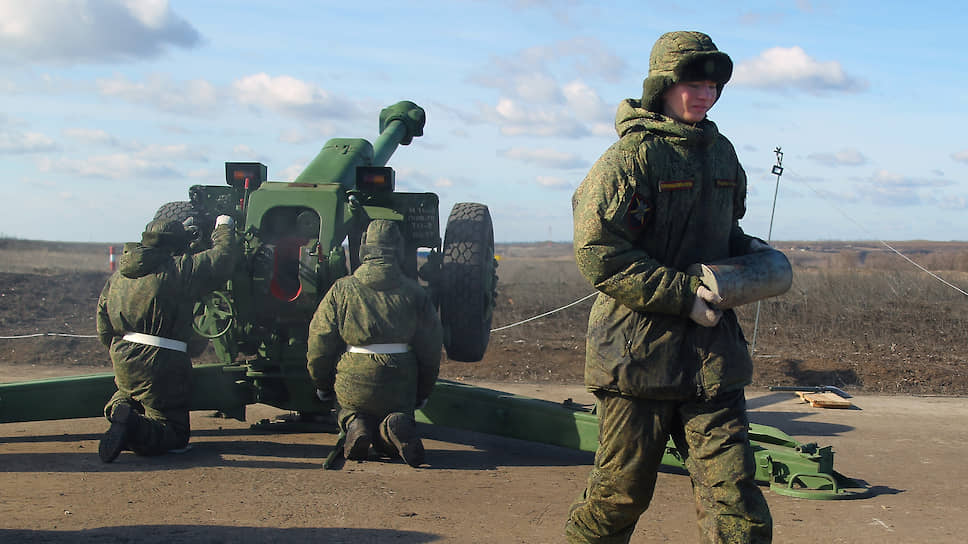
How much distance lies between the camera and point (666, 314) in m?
3.24

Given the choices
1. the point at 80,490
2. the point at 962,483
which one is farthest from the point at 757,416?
the point at 80,490

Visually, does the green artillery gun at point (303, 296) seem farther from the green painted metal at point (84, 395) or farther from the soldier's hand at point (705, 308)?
the soldier's hand at point (705, 308)

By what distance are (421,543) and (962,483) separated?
137 inches

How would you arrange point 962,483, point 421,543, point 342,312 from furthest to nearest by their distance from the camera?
point 342,312, point 962,483, point 421,543

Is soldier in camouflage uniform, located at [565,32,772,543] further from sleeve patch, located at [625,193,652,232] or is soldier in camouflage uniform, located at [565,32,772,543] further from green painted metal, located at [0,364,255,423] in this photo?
green painted metal, located at [0,364,255,423]

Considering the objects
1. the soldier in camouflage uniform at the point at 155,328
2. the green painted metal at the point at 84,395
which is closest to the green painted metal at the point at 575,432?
the green painted metal at the point at 84,395

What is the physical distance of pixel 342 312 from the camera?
6.27 m

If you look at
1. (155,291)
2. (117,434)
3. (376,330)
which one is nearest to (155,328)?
(155,291)

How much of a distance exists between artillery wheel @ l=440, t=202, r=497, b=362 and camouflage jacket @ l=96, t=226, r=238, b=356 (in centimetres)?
170

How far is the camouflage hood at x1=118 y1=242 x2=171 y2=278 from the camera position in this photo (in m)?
6.36

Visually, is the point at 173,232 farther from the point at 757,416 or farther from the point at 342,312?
the point at 757,416

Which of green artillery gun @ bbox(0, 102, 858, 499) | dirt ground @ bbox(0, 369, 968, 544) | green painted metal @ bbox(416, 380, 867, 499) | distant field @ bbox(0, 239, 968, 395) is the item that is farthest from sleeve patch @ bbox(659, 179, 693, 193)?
distant field @ bbox(0, 239, 968, 395)

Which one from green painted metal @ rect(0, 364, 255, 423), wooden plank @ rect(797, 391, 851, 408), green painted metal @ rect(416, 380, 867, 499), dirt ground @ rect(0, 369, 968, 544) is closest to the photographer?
dirt ground @ rect(0, 369, 968, 544)

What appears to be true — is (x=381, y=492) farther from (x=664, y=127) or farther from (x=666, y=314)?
(x=664, y=127)
